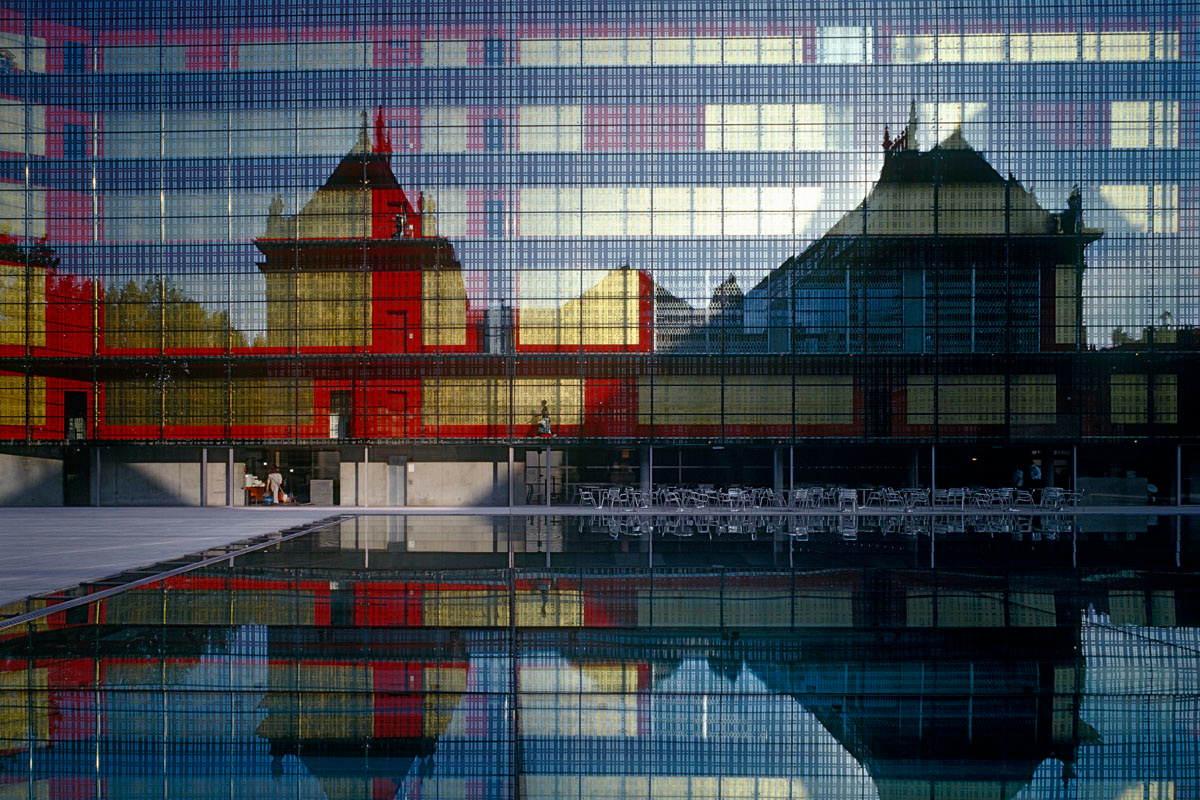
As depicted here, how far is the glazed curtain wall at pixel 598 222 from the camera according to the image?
36.9 metres

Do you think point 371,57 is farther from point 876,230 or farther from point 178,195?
point 876,230

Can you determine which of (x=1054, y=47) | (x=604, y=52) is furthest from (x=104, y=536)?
(x=1054, y=47)

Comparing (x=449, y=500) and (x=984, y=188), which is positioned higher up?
(x=984, y=188)

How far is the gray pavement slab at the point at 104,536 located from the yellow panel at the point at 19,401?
3885 mm

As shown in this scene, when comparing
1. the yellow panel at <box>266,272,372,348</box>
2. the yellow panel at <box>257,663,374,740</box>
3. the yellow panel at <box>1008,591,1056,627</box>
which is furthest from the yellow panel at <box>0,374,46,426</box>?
the yellow panel at <box>1008,591,1056,627</box>

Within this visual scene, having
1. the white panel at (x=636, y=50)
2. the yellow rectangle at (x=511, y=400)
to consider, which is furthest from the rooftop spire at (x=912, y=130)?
the yellow rectangle at (x=511, y=400)

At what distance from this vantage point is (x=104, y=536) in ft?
77.5

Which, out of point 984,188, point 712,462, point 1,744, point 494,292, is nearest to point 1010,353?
point 984,188

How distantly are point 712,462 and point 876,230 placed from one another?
11996 mm

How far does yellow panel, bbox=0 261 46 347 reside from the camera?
1485 inches

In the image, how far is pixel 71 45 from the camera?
37750 mm

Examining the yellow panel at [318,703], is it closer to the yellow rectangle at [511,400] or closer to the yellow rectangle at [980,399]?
the yellow rectangle at [511,400]

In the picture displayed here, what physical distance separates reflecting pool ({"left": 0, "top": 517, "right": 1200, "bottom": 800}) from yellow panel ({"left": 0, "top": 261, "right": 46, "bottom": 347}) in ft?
98.4

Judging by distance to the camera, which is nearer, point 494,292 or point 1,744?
point 1,744
